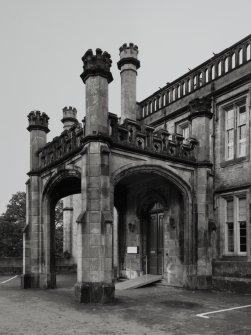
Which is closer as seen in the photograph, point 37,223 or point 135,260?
point 37,223

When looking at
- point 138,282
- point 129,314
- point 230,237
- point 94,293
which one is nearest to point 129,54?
point 230,237

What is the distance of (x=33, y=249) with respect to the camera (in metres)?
15.8

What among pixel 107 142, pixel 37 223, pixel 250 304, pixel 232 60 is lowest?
pixel 250 304

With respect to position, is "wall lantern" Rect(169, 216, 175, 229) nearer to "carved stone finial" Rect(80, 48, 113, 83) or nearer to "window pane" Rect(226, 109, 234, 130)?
"window pane" Rect(226, 109, 234, 130)

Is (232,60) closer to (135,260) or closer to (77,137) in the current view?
(77,137)

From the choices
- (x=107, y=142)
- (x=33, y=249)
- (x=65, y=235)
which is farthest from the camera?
(x=65, y=235)

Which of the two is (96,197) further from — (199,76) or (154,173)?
(199,76)

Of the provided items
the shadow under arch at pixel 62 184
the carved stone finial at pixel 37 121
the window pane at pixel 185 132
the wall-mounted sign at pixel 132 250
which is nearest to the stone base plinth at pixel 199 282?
the wall-mounted sign at pixel 132 250

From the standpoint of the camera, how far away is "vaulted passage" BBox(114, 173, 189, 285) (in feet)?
48.9

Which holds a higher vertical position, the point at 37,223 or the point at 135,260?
the point at 37,223

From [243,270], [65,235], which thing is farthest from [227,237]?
[65,235]

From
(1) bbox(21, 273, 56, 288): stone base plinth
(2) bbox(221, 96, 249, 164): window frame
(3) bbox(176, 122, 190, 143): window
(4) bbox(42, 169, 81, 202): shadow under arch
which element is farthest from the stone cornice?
(1) bbox(21, 273, 56, 288): stone base plinth

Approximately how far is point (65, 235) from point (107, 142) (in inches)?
548

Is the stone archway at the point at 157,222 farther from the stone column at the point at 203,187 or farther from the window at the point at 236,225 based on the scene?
the window at the point at 236,225
